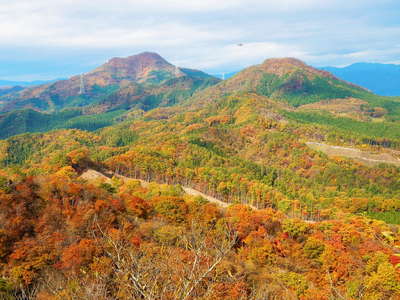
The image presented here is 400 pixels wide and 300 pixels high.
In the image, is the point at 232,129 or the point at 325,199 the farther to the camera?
the point at 232,129

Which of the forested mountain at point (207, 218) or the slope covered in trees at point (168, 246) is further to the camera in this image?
the slope covered in trees at point (168, 246)

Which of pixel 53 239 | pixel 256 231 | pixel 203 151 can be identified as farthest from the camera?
pixel 203 151

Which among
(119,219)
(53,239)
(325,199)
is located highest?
(53,239)

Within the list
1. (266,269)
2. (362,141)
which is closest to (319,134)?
(362,141)

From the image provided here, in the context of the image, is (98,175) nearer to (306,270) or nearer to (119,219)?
(119,219)

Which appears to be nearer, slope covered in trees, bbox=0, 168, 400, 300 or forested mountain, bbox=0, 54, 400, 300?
forested mountain, bbox=0, 54, 400, 300

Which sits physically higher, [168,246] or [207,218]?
[168,246]

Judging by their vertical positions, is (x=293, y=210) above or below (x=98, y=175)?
below

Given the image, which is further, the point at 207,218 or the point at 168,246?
the point at 207,218
